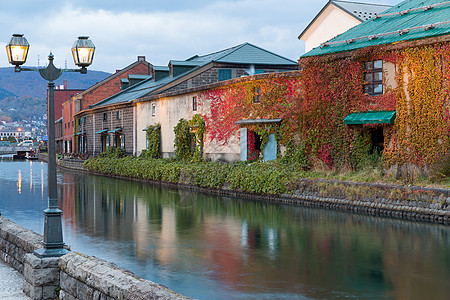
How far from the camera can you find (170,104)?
3919 centimetres

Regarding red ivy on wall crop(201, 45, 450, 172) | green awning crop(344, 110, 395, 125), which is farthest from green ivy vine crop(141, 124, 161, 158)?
green awning crop(344, 110, 395, 125)

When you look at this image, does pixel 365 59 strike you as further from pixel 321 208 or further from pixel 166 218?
pixel 166 218

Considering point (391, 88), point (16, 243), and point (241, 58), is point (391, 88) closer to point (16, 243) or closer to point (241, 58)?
point (16, 243)

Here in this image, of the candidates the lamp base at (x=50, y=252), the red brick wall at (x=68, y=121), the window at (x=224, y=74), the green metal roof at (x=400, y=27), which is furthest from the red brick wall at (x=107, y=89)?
the lamp base at (x=50, y=252)

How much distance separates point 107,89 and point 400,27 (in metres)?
45.4

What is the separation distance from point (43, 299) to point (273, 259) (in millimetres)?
5100

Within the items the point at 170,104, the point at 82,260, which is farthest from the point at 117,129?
the point at 82,260

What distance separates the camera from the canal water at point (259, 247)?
9602 mm

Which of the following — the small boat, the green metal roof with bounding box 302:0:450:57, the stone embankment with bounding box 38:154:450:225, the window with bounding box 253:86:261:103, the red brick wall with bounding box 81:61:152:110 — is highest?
the red brick wall with bounding box 81:61:152:110

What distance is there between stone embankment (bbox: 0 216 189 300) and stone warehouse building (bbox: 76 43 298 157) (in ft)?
85.6

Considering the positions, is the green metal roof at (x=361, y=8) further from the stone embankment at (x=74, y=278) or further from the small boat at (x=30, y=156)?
the small boat at (x=30, y=156)

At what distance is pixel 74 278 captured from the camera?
26.1ft

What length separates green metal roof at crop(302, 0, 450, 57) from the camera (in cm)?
2091

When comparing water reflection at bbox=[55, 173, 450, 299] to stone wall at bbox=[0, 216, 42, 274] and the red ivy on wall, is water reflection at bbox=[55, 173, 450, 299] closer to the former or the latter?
stone wall at bbox=[0, 216, 42, 274]
